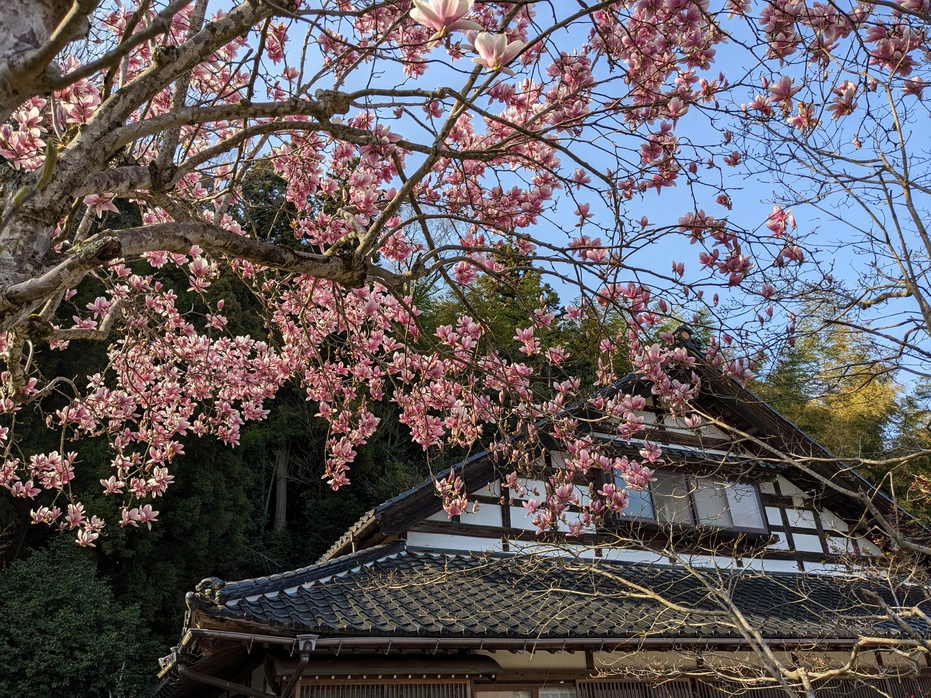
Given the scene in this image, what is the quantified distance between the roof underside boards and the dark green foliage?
422 cm

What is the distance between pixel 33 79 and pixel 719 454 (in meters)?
7.73

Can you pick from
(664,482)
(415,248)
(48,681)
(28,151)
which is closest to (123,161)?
(28,151)

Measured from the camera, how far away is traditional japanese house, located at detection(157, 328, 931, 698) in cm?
414

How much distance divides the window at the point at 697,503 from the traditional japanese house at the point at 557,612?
0.08 ft

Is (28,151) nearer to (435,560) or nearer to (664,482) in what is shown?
(435,560)

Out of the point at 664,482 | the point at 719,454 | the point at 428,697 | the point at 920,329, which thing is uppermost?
the point at 719,454

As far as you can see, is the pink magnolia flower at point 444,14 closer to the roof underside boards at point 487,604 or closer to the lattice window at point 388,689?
the roof underside boards at point 487,604

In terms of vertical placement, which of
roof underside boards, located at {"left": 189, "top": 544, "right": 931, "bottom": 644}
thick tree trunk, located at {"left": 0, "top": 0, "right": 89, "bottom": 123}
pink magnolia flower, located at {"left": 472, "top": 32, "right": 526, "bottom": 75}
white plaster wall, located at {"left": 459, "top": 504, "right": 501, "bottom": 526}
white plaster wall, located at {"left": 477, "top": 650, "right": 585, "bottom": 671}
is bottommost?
white plaster wall, located at {"left": 477, "top": 650, "right": 585, "bottom": 671}

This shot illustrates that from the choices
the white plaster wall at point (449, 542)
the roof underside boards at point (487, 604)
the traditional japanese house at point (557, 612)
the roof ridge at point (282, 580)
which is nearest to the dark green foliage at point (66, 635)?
the traditional japanese house at point (557, 612)

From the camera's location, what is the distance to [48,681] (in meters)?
7.45

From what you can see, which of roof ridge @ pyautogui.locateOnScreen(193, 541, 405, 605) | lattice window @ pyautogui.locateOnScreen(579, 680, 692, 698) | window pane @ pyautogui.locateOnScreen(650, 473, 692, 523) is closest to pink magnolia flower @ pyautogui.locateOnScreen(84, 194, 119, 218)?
roof ridge @ pyautogui.locateOnScreen(193, 541, 405, 605)

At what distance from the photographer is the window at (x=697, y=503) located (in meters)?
7.13

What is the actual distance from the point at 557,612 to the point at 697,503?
319 cm

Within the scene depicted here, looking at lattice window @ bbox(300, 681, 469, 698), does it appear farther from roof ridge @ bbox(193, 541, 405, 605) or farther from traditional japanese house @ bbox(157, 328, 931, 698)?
roof ridge @ bbox(193, 541, 405, 605)
